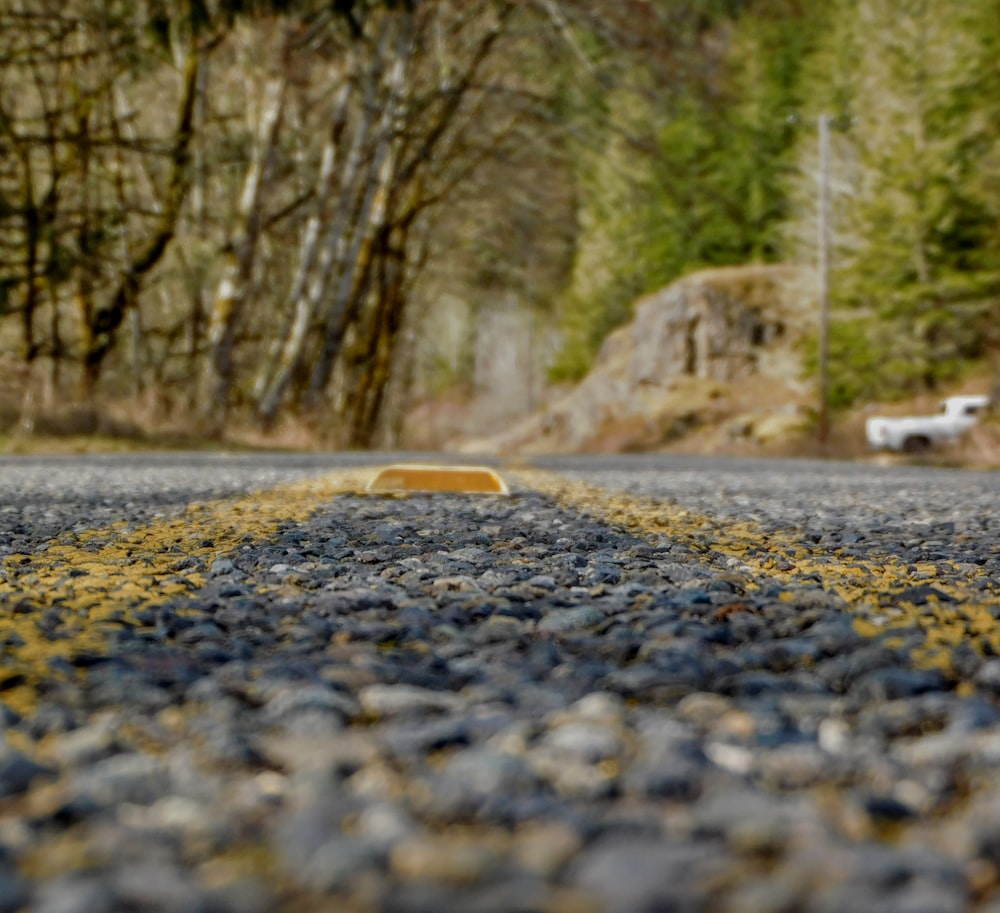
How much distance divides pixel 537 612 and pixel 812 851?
3.62ft

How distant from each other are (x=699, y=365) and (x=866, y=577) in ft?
104

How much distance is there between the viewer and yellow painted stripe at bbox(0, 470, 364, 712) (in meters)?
1.66

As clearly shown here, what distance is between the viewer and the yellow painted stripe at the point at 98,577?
166cm

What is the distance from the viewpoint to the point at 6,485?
5832 mm

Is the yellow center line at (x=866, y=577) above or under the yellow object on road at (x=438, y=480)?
under

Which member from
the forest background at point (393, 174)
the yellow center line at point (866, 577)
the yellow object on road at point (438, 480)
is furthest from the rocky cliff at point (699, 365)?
the yellow center line at point (866, 577)

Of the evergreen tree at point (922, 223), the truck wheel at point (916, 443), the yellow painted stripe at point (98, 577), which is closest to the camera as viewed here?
the yellow painted stripe at point (98, 577)

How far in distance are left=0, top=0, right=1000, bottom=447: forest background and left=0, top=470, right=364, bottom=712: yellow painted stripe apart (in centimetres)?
921

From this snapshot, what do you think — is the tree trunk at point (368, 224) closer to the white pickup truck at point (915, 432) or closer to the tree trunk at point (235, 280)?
the tree trunk at point (235, 280)

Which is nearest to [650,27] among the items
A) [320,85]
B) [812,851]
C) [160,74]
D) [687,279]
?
[320,85]

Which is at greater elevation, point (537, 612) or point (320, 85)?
point (320, 85)

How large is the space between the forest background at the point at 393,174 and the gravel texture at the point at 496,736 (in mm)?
10684

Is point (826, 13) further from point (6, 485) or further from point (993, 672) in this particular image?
point (993, 672)

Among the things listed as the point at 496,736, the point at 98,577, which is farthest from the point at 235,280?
the point at 496,736
